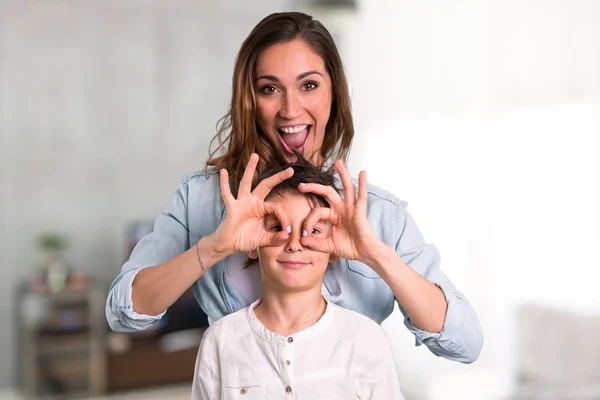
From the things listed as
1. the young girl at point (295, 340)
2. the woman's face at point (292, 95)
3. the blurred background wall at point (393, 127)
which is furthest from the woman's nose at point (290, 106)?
the blurred background wall at point (393, 127)

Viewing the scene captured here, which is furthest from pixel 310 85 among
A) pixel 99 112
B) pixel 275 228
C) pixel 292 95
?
pixel 99 112

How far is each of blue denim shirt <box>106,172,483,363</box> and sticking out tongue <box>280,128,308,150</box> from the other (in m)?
0.15

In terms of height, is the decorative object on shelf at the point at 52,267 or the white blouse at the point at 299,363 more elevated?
the white blouse at the point at 299,363

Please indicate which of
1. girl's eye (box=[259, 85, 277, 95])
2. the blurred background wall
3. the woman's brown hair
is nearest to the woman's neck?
the woman's brown hair

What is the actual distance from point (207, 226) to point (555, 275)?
2.39m

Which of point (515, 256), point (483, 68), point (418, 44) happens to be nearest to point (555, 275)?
point (515, 256)

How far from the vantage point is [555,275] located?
3.39 m

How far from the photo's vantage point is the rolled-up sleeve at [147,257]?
4.15ft

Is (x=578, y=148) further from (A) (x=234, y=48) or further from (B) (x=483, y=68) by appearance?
(A) (x=234, y=48)

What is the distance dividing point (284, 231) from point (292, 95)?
27cm

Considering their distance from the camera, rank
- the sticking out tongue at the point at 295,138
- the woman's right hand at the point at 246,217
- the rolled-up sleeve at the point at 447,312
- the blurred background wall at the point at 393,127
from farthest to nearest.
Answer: the blurred background wall at the point at 393,127 < the sticking out tongue at the point at 295,138 < the rolled-up sleeve at the point at 447,312 < the woman's right hand at the point at 246,217

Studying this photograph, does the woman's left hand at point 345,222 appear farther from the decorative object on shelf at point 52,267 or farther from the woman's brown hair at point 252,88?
the decorative object on shelf at point 52,267

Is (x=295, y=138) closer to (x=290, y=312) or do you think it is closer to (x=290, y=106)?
(x=290, y=106)

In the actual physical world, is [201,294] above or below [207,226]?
below
